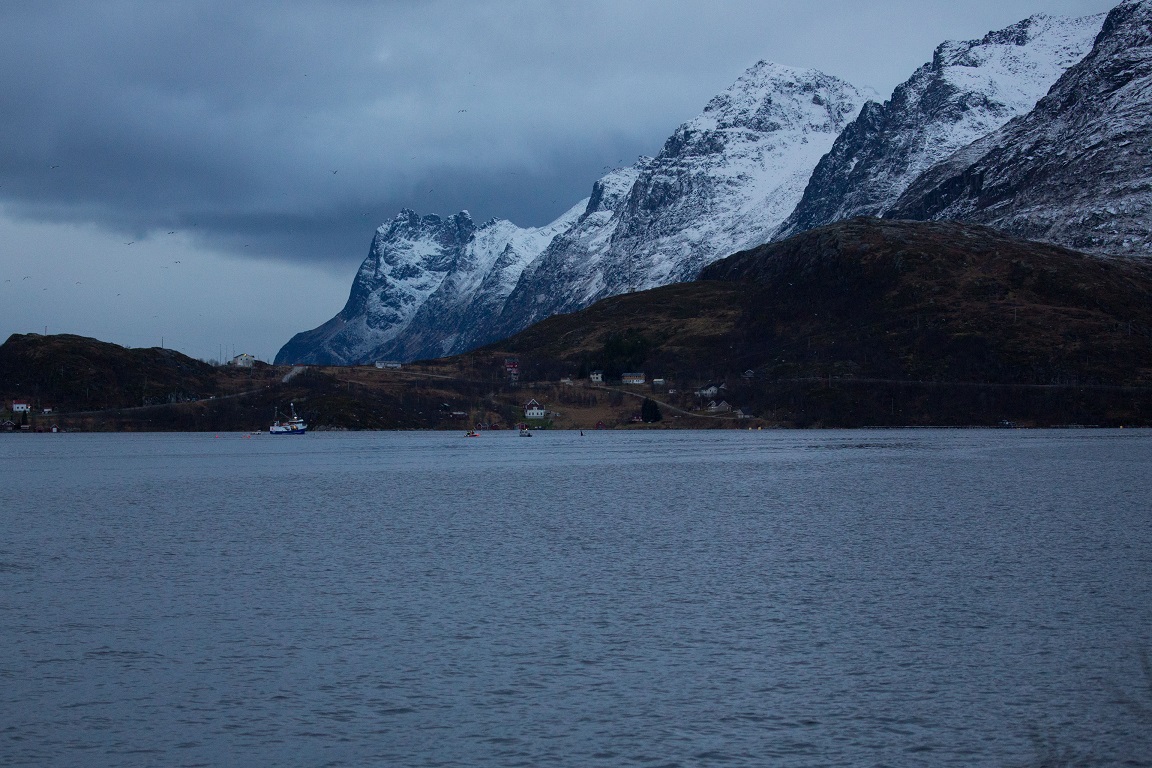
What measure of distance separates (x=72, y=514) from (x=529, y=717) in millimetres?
73629

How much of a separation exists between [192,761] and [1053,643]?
99.3ft

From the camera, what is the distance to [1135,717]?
3359cm

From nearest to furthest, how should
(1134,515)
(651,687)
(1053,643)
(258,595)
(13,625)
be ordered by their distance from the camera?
(651,687), (1053,643), (13,625), (258,595), (1134,515)

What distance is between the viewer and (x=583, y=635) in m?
45.3

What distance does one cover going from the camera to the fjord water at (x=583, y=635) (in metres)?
32.4

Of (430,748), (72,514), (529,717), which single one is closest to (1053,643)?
(529,717)

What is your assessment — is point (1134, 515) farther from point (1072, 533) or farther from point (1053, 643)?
point (1053, 643)

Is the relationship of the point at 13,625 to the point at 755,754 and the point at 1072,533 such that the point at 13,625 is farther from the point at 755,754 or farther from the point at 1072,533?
the point at 1072,533

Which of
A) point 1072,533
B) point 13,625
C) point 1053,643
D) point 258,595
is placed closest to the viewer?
point 1053,643

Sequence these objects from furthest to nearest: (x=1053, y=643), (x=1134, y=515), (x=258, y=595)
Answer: (x=1134, y=515)
(x=258, y=595)
(x=1053, y=643)

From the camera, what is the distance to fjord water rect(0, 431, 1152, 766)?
106ft

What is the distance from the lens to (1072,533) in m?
74.0

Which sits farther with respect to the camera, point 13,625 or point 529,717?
point 13,625

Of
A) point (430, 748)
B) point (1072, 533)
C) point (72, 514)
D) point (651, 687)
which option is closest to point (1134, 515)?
point (1072, 533)
